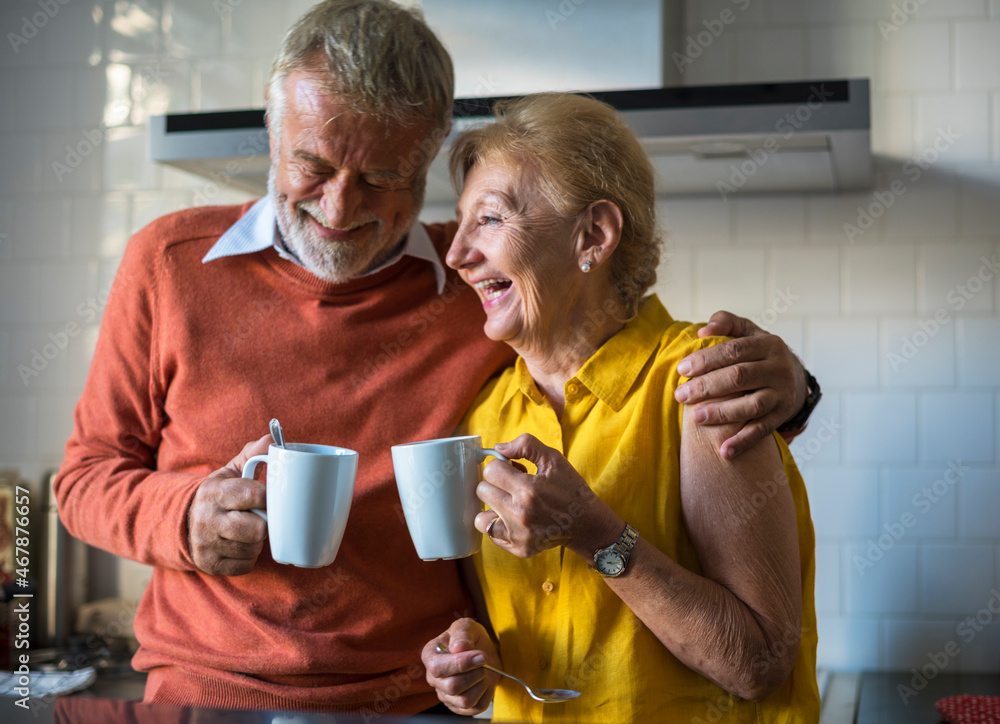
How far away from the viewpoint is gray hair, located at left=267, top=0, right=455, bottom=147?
1146 millimetres

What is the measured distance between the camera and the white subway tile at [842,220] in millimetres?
2033

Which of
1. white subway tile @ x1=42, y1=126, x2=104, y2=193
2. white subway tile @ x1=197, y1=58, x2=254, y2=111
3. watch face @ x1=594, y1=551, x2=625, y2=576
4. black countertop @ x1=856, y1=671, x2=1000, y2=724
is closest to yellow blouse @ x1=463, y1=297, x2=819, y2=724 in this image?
watch face @ x1=594, y1=551, x2=625, y2=576

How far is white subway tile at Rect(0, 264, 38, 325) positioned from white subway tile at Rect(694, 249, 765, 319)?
69.6 inches

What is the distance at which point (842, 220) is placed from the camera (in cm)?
205

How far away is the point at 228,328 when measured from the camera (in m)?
1.21

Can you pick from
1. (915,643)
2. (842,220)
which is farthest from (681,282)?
(915,643)

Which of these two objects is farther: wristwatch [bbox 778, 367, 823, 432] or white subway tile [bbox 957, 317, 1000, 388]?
white subway tile [bbox 957, 317, 1000, 388]

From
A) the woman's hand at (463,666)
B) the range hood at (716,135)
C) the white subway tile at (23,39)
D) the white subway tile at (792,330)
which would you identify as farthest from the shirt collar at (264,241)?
the white subway tile at (23,39)

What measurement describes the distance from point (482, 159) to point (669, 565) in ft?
1.83

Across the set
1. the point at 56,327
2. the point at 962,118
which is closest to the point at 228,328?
the point at 56,327

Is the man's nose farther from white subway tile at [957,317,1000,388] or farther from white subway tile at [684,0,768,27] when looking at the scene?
white subway tile at [957,317,1000,388]

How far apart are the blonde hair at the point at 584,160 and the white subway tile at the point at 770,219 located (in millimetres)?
974

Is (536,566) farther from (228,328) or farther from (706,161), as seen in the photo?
(706,161)

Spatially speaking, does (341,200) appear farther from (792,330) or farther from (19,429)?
(19,429)
